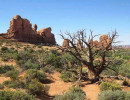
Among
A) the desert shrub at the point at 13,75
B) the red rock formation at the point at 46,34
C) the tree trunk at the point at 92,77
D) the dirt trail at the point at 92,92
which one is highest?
the red rock formation at the point at 46,34

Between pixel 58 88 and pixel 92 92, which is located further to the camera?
pixel 58 88

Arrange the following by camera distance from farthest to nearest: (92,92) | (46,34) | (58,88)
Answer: (46,34), (58,88), (92,92)

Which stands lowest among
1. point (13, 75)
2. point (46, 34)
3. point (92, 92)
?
point (92, 92)

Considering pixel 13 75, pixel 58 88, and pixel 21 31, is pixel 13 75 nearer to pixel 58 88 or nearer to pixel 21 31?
pixel 58 88

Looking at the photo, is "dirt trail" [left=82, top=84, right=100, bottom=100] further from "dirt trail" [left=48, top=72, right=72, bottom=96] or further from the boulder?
the boulder

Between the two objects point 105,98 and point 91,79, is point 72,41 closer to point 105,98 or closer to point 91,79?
point 91,79

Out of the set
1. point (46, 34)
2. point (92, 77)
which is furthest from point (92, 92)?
point (46, 34)

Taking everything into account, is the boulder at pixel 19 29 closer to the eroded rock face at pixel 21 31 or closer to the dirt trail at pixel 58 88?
the eroded rock face at pixel 21 31

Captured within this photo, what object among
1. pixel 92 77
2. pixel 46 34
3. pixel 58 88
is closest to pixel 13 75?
pixel 58 88

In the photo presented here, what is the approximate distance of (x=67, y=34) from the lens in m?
9.05

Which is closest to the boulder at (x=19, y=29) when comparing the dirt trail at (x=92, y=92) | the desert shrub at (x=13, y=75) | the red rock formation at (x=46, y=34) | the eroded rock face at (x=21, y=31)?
the eroded rock face at (x=21, y=31)

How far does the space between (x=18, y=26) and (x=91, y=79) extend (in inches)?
1595

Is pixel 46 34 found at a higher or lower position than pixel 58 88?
higher

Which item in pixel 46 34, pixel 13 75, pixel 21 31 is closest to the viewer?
pixel 13 75
